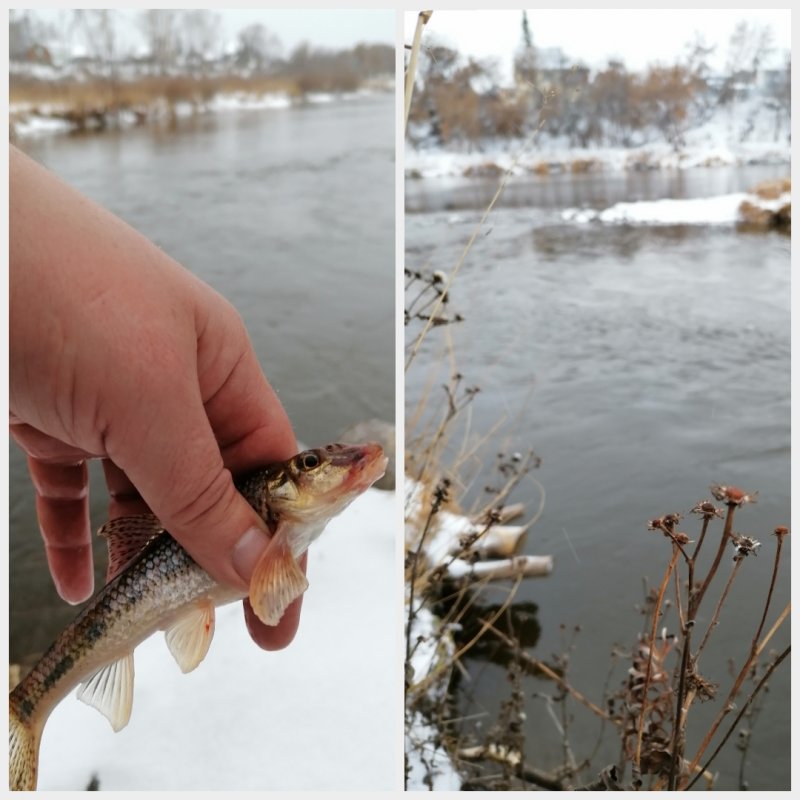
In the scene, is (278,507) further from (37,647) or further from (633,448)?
(633,448)

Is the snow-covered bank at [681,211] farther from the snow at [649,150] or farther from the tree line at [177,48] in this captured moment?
the tree line at [177,48]

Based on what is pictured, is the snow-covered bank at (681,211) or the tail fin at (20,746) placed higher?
the snow-covered bank at (681,211)

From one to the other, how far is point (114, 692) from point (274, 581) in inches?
7.7

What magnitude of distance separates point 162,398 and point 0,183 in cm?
23

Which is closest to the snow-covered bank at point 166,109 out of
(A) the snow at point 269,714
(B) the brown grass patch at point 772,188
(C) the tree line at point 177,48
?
(C) the tree line at point 177,48

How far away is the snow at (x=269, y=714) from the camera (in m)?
1.02

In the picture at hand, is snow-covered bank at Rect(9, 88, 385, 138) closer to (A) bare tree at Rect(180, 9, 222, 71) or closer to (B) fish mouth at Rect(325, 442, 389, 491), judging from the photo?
(A) bare tree at Rect(180, 9, 222, 71)

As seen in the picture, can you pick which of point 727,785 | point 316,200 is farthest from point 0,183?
point 316,200

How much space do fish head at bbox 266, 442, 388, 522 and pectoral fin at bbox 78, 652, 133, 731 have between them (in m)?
0.20

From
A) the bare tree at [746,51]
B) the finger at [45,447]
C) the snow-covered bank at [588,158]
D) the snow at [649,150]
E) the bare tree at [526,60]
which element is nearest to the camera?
the finger at [45,447]

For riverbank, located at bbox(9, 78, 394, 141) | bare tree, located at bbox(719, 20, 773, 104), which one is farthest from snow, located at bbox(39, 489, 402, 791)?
bare tree, located at bbox(719, 20, 773, 104)

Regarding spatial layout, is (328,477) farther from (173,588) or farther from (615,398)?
(615,398)

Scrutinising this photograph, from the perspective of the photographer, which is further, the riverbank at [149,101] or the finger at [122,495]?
the riverbank at [149,101]

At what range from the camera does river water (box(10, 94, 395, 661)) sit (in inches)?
86.7
